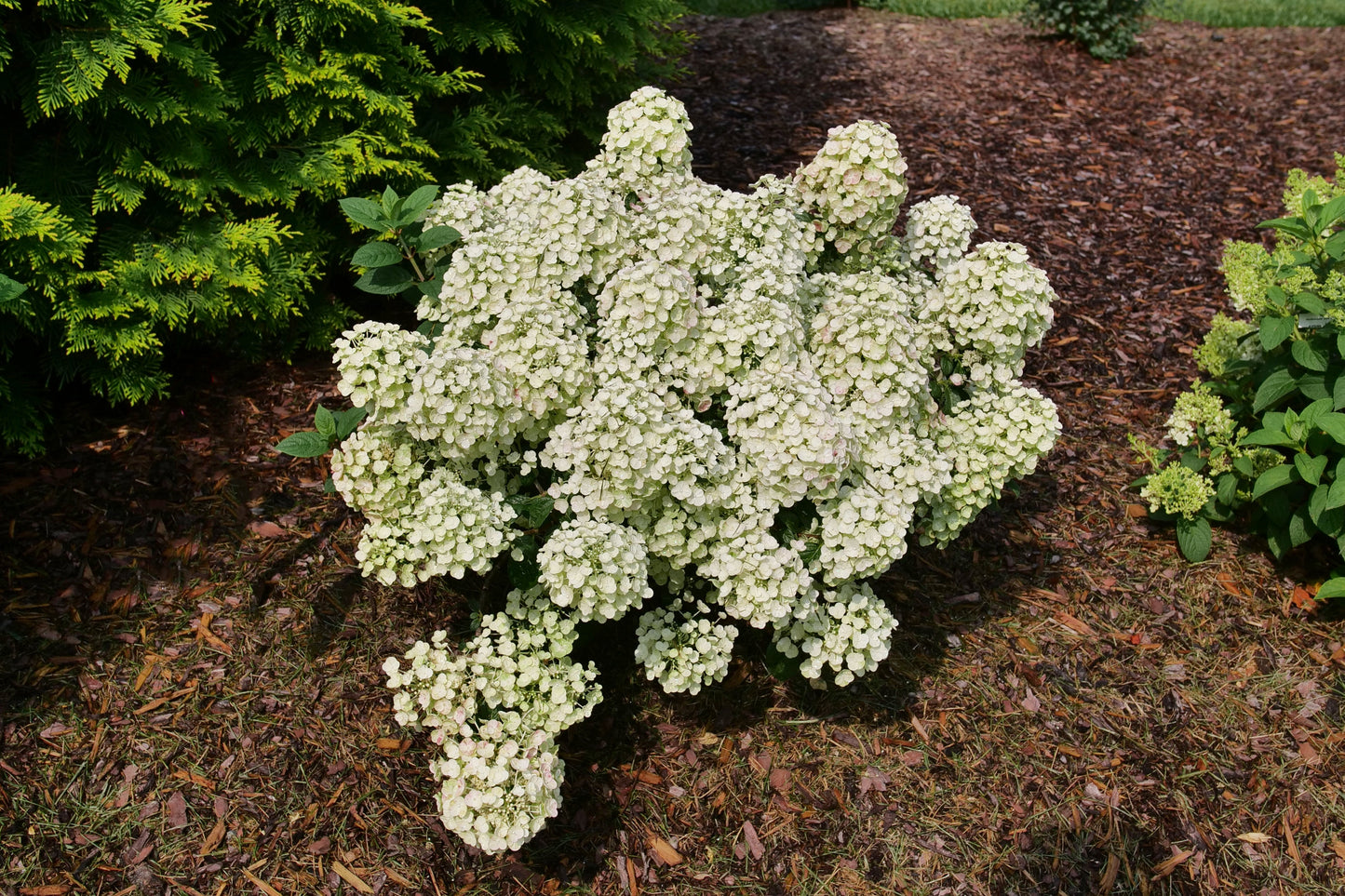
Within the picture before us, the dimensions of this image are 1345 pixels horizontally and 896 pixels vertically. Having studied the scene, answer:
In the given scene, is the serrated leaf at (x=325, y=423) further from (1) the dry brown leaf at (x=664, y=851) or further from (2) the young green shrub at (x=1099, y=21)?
(2) the young green shrub at (x=1099, y=21)

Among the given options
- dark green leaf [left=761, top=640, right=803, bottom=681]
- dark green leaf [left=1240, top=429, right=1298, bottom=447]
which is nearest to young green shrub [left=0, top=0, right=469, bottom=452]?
dark green leaf [left=761, top=640, right=803, bottom=681]

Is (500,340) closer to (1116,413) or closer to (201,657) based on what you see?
(201,657)

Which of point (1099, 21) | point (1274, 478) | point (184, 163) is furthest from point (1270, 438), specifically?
point (1099, 21)

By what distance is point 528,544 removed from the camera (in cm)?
280

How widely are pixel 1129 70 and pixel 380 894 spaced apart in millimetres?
8646

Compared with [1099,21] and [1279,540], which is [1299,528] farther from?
[1099,21]

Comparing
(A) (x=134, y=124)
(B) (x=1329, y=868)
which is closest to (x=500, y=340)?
(A) (x=134, y=124)

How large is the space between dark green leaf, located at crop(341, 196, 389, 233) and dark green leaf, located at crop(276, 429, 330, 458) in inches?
28.2

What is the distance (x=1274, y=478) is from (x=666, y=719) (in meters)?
2.49

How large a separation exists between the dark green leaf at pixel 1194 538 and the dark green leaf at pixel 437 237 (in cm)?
316

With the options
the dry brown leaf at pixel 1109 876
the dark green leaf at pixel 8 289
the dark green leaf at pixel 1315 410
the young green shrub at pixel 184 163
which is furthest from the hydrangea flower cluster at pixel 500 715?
the dark green leaf at pixel 1315 410

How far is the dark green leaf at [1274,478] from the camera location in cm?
368

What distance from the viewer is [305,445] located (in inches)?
108

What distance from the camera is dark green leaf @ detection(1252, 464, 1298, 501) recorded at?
3.68 m
